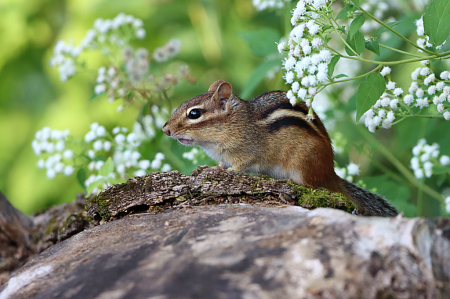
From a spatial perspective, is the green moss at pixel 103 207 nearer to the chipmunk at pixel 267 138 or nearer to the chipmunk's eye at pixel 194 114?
the chipmunk at pixel 267 138

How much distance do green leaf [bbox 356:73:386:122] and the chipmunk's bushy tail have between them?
76cm

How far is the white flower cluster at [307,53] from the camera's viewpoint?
4.87 feet

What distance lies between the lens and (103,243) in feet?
4.68

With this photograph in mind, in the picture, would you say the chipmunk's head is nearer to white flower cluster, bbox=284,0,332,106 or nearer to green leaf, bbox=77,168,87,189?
green leaf, bbox=77,168,87,189

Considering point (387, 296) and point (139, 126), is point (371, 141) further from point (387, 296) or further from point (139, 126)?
point (387, 296)

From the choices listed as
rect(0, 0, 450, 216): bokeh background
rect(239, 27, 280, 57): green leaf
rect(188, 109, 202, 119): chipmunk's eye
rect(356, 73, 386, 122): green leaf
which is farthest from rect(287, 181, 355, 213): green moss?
rect(0, 0, 450, 216): bokeh background

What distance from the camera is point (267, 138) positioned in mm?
2246

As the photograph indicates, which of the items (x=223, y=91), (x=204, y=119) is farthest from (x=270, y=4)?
(x=204, y=119)

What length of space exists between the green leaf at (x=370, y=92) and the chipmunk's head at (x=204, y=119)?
104cm

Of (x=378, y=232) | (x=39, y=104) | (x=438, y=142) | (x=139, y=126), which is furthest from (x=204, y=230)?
(x=39, y=104)

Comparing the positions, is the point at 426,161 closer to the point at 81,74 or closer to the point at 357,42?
the point at 357,42

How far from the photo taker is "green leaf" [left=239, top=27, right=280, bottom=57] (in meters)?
2.52

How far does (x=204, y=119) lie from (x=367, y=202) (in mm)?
953

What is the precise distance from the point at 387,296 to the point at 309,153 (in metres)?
1.20
